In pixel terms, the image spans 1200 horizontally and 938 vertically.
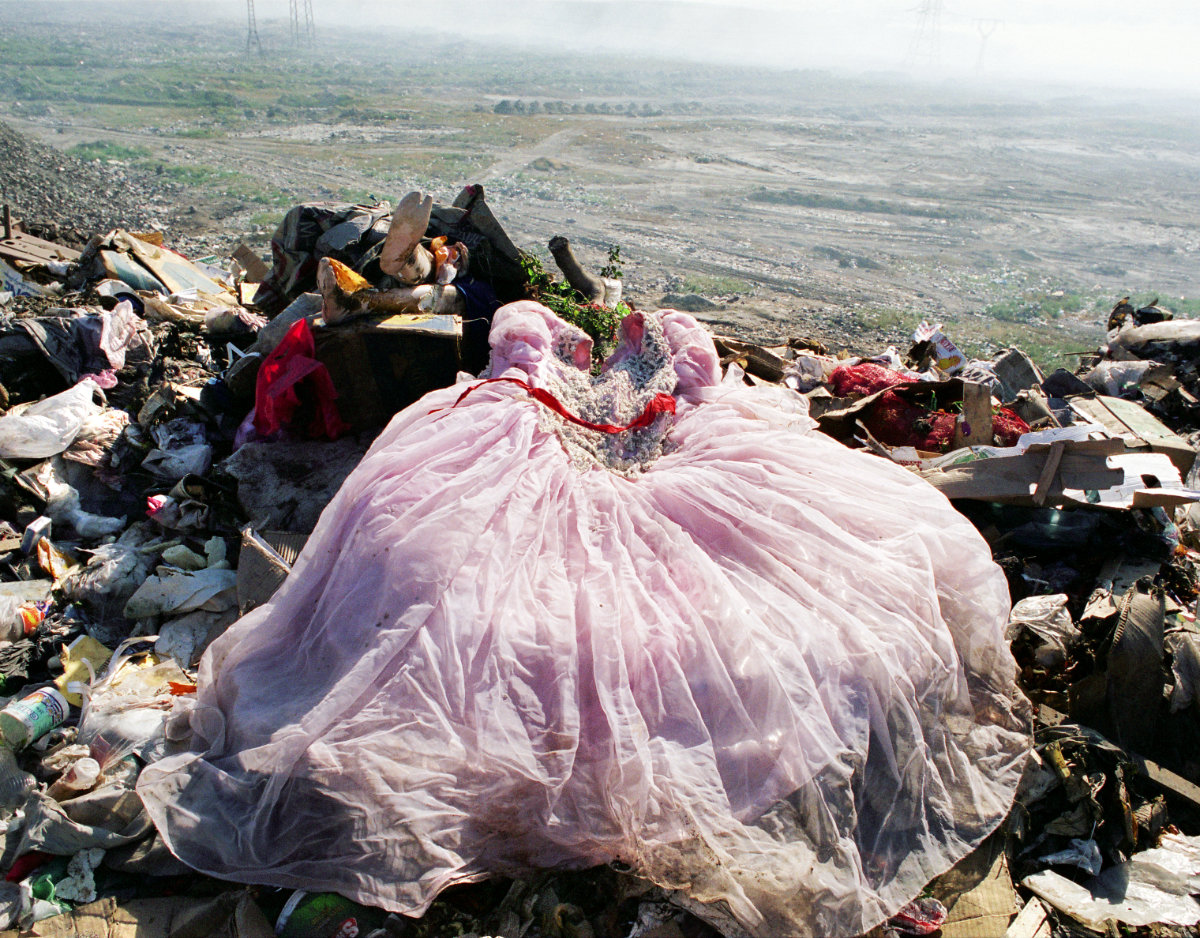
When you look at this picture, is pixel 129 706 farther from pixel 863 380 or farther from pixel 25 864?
pixel 863 380

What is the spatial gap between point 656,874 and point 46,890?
1731 mm

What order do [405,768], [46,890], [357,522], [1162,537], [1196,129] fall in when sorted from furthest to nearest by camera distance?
[1196,129] < [1162,537] < [357,522] < [46,890] < [405,768]

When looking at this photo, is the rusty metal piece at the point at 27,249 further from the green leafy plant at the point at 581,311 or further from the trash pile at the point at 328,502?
the green leafy plant at the point at 581,311

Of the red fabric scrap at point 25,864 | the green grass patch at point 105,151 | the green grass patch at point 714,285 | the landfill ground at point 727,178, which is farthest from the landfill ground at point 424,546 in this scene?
the green grass patch at point 105,151

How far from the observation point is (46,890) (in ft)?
6.89

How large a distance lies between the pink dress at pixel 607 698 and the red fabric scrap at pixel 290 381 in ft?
3.82

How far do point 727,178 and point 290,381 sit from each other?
15.8m

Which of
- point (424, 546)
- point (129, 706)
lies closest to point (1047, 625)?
point (424, 546)

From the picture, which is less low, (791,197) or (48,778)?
(791,197)

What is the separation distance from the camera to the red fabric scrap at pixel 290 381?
139 inches

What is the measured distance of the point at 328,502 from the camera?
348cm

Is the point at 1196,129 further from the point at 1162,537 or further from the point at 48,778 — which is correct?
the point at 48,778

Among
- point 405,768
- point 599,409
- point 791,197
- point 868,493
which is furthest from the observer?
point 791,197

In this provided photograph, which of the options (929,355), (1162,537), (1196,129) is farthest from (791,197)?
(1196,129)
